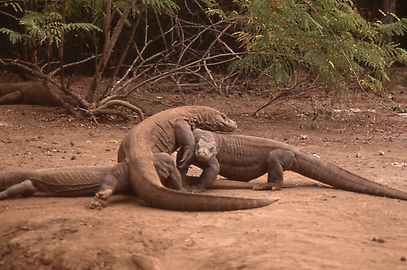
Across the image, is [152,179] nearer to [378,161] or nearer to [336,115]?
[378,161]

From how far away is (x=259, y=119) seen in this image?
31.6ft

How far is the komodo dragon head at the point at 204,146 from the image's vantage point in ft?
15.4

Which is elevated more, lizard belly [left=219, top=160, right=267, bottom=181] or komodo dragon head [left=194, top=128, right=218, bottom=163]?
komodo dragon head [left=194, top=128, right=218, bottom=163]

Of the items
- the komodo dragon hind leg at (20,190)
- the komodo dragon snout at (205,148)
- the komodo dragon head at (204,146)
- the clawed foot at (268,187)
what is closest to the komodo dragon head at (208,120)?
the komodo dragon head at (204,146)

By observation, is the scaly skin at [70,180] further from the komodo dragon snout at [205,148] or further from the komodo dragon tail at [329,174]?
the komodo dragon tail at [329,174]

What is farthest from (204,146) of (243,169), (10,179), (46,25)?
(46,25)

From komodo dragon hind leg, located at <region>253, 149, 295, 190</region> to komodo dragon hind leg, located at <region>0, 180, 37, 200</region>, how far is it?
2481 mm

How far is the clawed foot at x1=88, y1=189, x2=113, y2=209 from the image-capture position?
12.4 ft

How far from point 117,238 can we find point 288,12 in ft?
10.3

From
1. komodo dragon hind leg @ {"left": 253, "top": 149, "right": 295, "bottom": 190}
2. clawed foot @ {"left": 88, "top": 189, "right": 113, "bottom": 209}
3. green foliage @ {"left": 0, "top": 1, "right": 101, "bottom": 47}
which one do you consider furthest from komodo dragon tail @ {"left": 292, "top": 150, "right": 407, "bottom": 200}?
green foliage @ {"left": 0, "top": 1, "right": 101, "bottom": 47}

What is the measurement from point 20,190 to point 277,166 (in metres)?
2.85

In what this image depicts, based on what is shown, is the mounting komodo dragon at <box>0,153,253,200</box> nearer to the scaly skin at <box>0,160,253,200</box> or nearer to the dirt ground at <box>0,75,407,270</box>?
the scaly skin at <box>0,160,253,200</box>

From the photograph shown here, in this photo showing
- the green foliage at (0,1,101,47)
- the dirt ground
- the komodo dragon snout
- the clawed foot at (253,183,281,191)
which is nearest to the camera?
the dirt ground

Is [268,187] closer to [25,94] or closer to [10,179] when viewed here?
[10,179]
